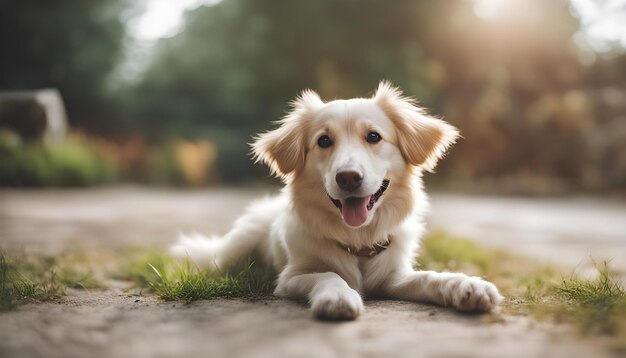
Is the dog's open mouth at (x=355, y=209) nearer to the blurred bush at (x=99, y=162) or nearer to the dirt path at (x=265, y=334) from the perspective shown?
the dirt path at (x=265, y=334)

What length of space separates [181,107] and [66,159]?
6.96 metres

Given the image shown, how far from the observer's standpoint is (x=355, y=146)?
120 inches

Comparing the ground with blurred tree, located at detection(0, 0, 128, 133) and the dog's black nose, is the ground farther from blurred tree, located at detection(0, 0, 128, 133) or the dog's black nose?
blurred tree, located at detection(0, 0, 128, 133)

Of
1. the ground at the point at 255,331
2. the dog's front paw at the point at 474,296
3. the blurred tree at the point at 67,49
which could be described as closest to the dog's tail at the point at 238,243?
the ground at the point at 255,331

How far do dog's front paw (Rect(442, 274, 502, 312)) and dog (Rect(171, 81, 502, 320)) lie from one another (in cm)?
3

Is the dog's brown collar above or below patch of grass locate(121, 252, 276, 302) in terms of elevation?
above

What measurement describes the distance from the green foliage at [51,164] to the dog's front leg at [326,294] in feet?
29.5

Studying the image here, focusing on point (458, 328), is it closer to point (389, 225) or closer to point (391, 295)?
point (391, 295)

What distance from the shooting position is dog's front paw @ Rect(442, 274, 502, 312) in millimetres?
2504

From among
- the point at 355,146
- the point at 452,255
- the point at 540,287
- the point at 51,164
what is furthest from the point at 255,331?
the point at 51,164

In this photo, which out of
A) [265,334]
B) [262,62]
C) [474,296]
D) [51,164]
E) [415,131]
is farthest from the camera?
[262,62]

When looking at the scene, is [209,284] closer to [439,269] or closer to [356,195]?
[356,195]

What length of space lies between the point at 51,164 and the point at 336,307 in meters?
9.96

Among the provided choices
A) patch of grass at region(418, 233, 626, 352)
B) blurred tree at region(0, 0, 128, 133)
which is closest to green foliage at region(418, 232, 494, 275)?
patch of grass at region(418, 233, 626, 352)
